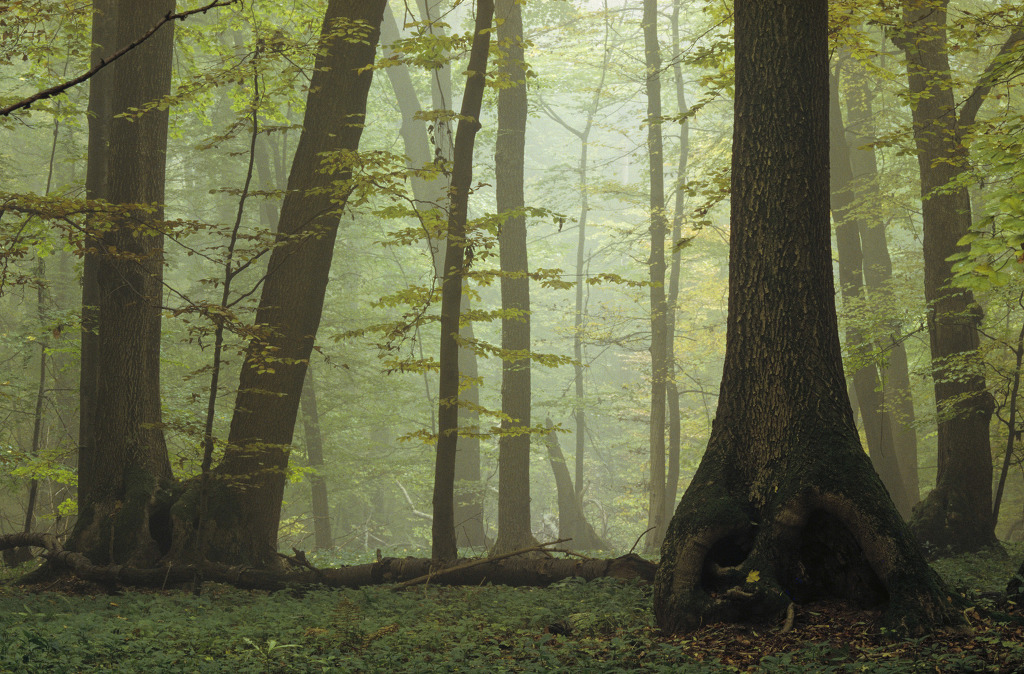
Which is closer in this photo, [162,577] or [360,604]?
[360,604]

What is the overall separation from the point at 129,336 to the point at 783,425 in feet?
21.8

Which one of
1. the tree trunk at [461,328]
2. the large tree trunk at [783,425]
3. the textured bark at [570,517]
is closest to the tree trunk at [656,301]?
the textured bark at [570,517]

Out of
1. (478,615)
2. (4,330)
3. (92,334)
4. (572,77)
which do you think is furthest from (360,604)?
(572,77)

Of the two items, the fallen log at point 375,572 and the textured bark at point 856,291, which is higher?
the textured bark at point 856,291

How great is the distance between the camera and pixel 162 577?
7.00 metres

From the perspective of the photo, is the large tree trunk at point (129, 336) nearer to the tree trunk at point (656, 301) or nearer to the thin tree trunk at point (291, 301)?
the thin tree trunk at point (291, 301)

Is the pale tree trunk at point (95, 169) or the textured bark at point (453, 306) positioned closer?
the textured bark at point (453, 306)

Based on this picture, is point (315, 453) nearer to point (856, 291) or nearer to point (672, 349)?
point (672, 349)

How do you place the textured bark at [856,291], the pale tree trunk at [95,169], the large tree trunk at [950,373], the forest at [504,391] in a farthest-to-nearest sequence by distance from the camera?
the textured bark at [856,291], the large tree trunk at [950,373], the pale tree trunk at [95,169], the forest at [504,391]

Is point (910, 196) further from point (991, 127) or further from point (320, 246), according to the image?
point (320, 246)

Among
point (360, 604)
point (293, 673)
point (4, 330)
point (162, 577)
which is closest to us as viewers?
point (293, 673)

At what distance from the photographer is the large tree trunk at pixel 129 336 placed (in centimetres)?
745

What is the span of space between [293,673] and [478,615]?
6.43ft

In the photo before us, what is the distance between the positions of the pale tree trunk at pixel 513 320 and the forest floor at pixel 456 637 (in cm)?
431
